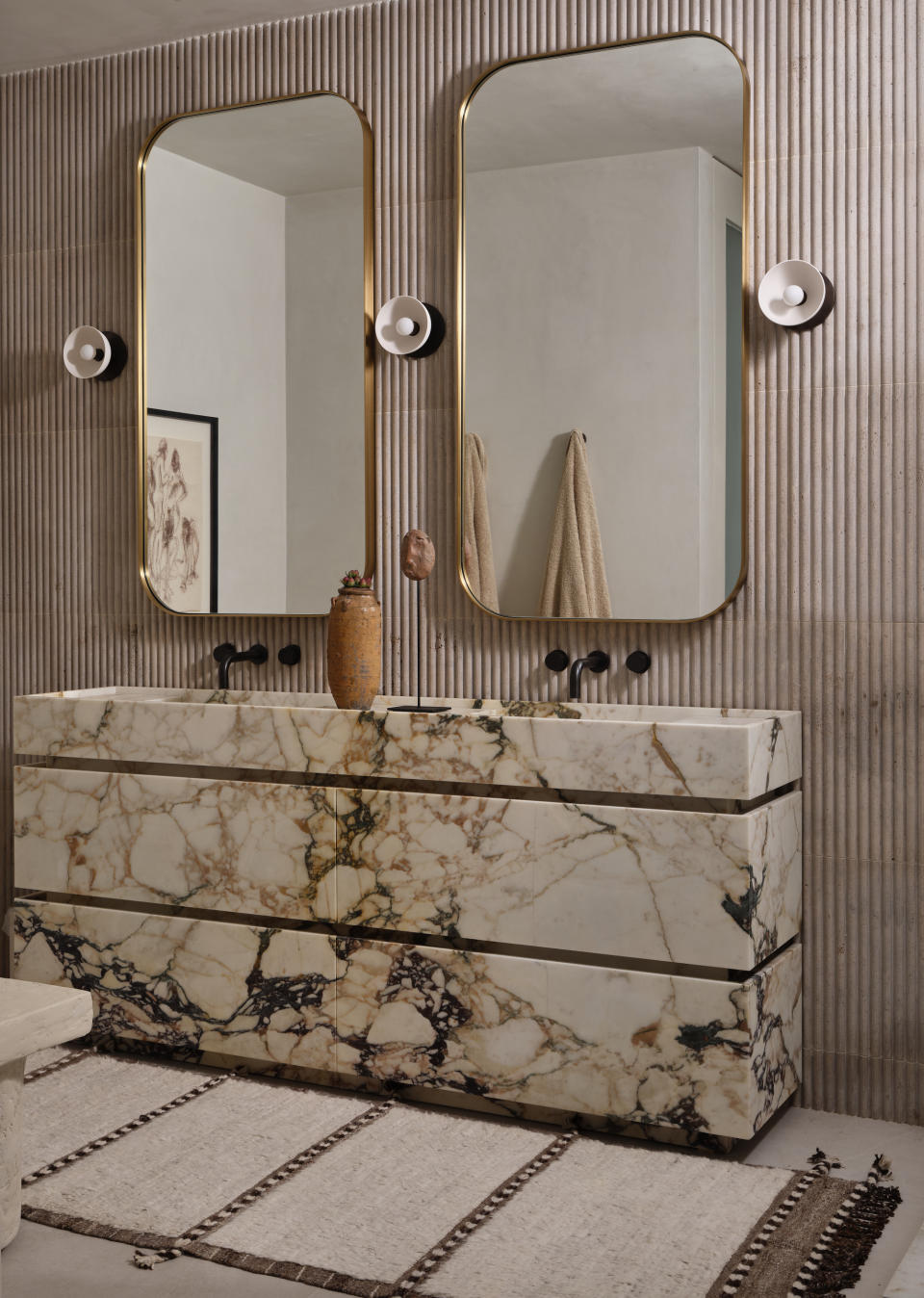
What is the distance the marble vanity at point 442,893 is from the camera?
2430 mm

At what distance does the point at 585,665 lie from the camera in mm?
2850

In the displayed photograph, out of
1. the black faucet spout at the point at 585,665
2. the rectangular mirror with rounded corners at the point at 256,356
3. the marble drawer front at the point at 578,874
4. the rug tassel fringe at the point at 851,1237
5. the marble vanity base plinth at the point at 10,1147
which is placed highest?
the rectangular mirror with rounded corners at the point at 256,356

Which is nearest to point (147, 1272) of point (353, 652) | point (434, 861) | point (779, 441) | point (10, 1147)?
point (10, 1147)

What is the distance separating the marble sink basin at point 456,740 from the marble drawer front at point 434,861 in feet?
0.17

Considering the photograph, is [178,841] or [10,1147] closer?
[10,1147]

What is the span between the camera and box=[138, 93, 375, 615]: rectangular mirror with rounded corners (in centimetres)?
308

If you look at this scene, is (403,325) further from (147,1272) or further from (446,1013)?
(147,1272)

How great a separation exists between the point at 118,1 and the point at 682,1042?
8.50 feet

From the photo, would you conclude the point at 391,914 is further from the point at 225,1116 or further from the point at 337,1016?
the point at 225,1116

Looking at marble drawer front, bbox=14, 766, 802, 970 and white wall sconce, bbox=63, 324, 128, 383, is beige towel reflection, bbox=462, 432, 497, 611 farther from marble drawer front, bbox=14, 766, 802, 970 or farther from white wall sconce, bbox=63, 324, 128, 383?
white wall sconce, bbox=63, 324, 128, 383

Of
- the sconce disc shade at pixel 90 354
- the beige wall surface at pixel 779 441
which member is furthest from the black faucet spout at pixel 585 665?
the sconce disc shade at pixel 90 354

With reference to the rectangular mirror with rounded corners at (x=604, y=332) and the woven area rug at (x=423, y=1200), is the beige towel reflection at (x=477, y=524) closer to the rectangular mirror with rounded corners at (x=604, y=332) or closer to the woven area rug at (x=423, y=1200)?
the rectangular mirror with rounded corners at (x=604, y=332)

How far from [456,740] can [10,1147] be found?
106 cm

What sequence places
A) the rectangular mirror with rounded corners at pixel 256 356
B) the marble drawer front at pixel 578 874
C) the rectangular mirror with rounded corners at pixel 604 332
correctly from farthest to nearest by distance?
the rectangular mirror with rounded corners at pixel 256 356
the rectangular mirror with rounded corners at pixel 604 332
the marble drawer front at pixel 578 874
